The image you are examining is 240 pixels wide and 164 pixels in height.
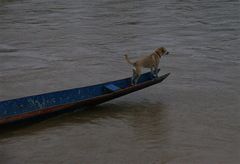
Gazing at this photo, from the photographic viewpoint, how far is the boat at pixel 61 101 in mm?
8185

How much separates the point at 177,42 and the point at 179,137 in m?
7.51

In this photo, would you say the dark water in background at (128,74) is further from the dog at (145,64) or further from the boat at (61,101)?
the dog at (145,64)

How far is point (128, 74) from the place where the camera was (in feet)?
38.6

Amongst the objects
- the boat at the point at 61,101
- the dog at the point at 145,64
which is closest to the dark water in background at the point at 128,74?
the boat at the point at 61,101

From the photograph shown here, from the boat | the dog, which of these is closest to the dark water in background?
the boat

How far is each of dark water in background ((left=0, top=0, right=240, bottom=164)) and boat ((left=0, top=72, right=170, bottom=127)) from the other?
0.93 feet

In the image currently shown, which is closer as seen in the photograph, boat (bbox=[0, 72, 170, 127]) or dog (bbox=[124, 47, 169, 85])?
boat (bbox=[0, 72, 170, 127])

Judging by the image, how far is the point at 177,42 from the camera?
595 inches

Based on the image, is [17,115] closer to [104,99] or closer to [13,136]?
[13,136]

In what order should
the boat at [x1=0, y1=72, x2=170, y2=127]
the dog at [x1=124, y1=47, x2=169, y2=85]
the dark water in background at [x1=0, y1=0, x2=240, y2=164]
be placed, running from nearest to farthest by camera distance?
the dark water in background at [x1=0, y1=0, x2=240, y2=164], the boat at [x1=0, y1=72, x2=170, y2=127], the dog at [x1=124, y1=47, x2=169, y2=85]

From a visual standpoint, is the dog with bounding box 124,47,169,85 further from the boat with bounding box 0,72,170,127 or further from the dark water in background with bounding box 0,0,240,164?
the dark water in background with bounding box 0,0,240,164

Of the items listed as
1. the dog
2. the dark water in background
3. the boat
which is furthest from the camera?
the dog

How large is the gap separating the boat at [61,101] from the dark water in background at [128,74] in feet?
0.93

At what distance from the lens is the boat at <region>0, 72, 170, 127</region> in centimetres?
819
